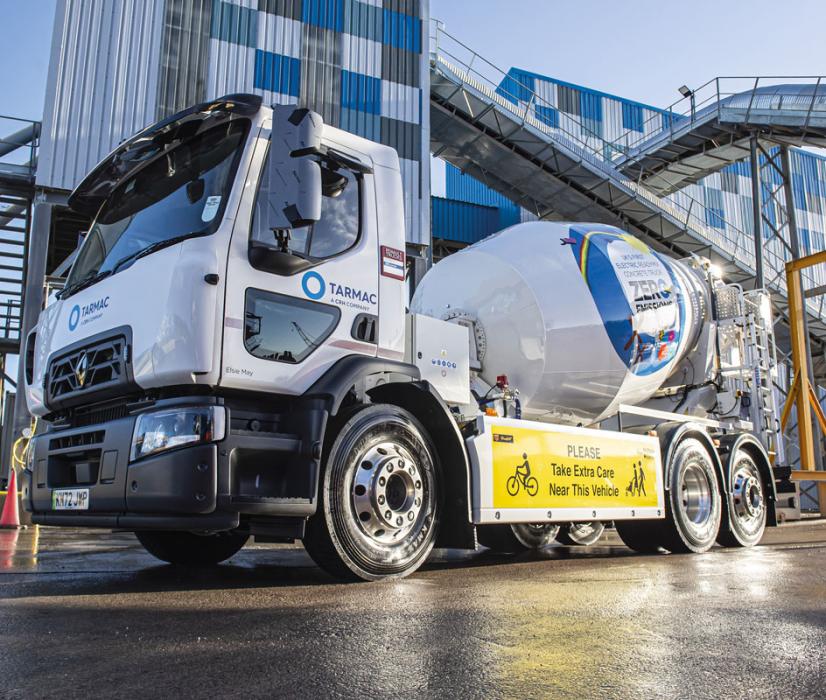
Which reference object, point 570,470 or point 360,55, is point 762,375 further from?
point 360,55

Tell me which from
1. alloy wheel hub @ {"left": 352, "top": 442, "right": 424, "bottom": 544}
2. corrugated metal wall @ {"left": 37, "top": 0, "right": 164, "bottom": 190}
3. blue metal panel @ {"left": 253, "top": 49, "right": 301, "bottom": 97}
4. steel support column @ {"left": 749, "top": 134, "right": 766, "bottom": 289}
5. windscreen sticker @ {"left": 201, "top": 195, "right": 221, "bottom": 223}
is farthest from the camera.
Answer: steel support column @ {"left": 749, "top": 134, "right": 766, "bottom": 289}

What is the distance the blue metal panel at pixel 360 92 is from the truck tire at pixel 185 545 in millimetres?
14735

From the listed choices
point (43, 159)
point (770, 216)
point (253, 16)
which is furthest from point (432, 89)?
point (770, 216)

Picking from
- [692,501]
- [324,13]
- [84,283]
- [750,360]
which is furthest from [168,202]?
[324,13]

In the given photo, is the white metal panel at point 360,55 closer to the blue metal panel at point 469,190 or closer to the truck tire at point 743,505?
A: the blue metal panel at point 469,190

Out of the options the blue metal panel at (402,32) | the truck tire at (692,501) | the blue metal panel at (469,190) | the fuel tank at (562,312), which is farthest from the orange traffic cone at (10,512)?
the blue metal panel at (469,190)

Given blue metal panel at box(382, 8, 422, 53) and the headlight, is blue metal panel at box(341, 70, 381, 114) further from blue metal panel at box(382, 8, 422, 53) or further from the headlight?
the headlight

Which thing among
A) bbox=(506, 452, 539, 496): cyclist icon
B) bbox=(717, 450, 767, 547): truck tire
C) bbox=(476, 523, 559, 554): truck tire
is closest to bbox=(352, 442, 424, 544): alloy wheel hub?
bbox=(506, 452, 539, 496): cyclist icon

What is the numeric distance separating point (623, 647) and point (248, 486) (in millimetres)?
2185

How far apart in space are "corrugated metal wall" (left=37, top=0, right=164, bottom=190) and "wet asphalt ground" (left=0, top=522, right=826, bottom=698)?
1232 cm

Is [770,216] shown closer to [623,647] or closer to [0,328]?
[0,328]

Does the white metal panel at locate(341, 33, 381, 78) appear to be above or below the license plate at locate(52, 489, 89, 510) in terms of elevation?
above

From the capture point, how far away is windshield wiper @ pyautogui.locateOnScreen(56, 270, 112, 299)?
15.7 ft

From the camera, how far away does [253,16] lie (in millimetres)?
17812
